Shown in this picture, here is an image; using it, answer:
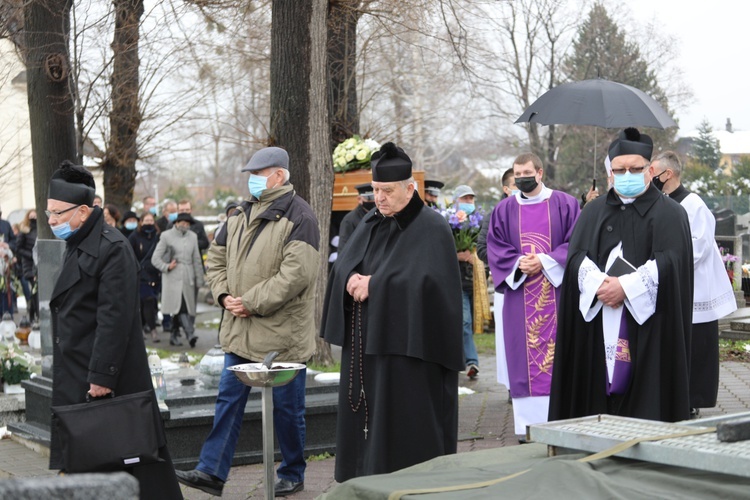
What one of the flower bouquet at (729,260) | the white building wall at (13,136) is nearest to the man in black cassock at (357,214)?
the white building wall at (13,136)

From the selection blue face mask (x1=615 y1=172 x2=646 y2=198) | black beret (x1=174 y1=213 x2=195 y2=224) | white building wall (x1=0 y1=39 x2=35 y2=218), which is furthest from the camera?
black beret (x1=174 y1=213 x2=195 y2=224)

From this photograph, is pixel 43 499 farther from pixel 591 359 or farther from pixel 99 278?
pixel 591 359

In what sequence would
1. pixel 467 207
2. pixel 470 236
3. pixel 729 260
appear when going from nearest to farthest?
pixel 470 236 < pixel 467 207 < pixel 729 260

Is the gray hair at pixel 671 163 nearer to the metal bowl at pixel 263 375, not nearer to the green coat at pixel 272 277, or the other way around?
the green coat at pixel 272 277

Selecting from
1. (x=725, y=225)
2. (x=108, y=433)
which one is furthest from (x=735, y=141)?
(x=108, y=433)

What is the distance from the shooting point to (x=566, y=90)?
971cm

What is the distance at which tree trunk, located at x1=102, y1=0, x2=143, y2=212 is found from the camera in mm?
13781

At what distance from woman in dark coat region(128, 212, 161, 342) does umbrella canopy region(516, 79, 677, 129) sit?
8.38 m

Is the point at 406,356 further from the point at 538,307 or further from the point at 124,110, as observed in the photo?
the point at 124,110

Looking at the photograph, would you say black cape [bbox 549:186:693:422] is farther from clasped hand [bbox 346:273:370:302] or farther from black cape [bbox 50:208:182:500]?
black cape [bbox 50:208:182:500]

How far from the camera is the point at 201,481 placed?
263 inches

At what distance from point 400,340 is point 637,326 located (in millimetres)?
1377

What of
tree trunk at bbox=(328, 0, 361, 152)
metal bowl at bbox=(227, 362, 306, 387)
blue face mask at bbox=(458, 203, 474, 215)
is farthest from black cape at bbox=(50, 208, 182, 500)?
tree trunk at bbox=(328, 0, 361, 152)

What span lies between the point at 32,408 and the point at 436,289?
15.4 feet
